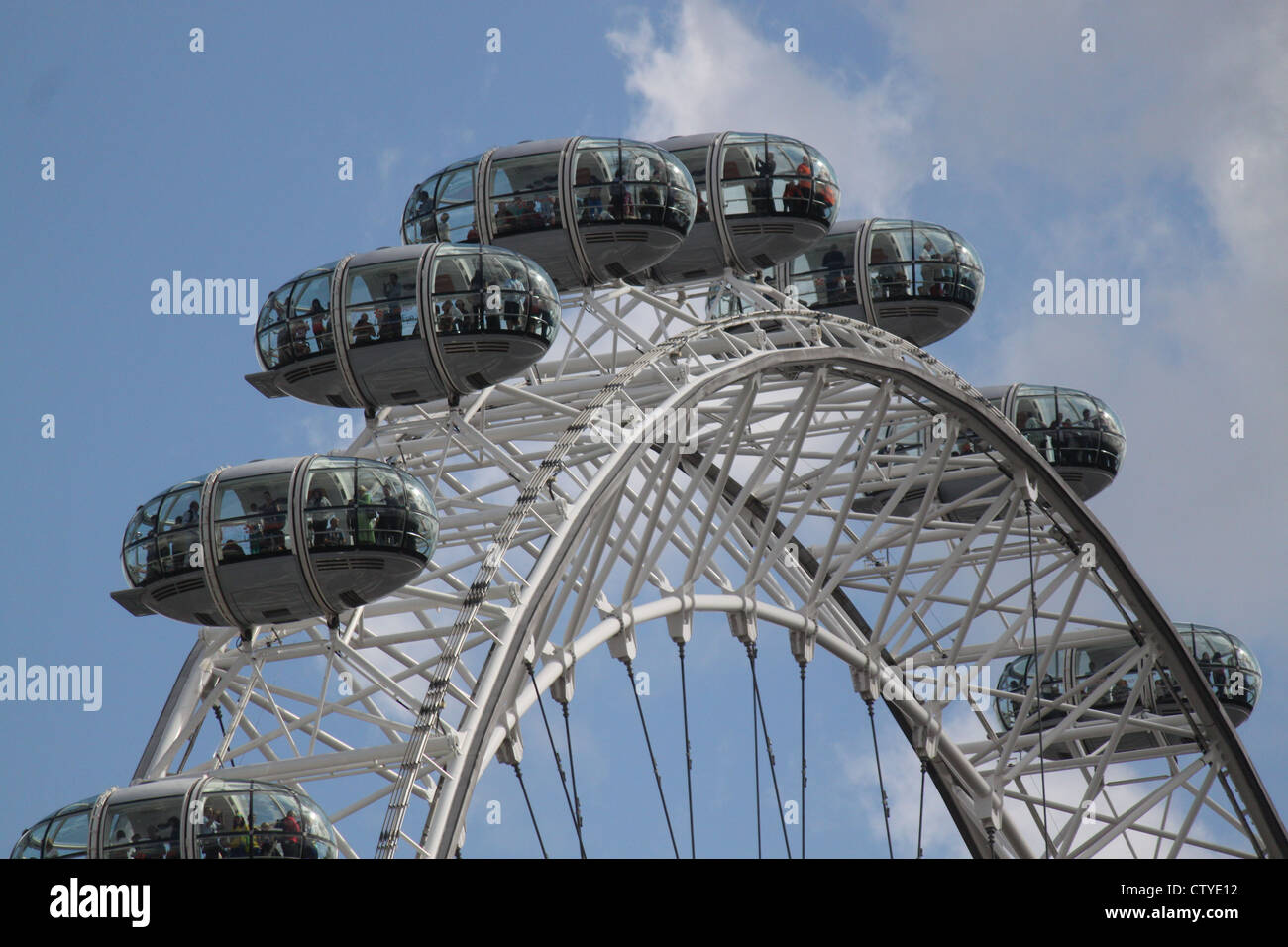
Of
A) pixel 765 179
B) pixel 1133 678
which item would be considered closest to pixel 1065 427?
pixel 1133 678

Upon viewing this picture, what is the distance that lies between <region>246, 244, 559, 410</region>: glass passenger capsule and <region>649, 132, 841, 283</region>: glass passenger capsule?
8.19 m

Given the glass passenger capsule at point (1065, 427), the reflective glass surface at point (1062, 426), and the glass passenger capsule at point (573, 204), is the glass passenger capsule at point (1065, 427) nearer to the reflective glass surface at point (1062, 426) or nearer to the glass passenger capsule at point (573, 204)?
the reflective glass surface at point (1062, 426)

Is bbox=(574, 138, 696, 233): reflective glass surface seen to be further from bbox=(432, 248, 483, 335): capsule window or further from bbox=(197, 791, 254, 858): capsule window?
bbox=(197, 791, 254, 858): capsule window

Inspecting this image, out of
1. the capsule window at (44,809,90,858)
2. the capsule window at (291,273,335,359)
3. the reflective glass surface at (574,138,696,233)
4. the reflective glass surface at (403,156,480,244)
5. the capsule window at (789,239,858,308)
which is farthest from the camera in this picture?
the capsule window at (789,239,858,308)

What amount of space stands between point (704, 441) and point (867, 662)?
5.43 m

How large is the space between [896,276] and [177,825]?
2405 centimetres

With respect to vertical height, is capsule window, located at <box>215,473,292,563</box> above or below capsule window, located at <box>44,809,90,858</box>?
above

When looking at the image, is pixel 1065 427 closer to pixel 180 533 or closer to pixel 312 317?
pixel 312 317

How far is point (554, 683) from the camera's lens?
36.2 meters

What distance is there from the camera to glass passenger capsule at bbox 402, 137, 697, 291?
4006 centimetres

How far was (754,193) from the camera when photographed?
44188mm

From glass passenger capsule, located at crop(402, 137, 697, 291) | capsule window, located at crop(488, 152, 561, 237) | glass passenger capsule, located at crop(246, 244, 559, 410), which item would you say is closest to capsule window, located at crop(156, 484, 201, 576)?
glass passenger capsule, located at crop(246, 244, 559, 410)

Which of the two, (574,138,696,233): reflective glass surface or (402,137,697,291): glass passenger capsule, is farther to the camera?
(402,137,697,291): glass passenger capsule
